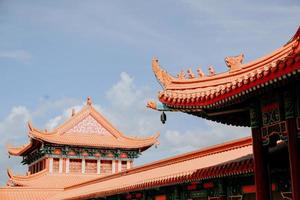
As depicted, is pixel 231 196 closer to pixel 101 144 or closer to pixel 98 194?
pixel 98 194

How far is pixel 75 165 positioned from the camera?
118 ft

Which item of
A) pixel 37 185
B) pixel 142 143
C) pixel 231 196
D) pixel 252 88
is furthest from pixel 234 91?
pixel 142 143

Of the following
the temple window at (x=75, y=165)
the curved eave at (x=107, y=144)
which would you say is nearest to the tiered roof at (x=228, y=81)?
the curved eave at (x=107, y=144)

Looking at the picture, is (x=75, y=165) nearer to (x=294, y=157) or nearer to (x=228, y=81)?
(x=228, y=81)

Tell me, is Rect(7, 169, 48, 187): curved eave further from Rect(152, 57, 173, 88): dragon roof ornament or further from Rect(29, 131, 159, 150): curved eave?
Rect(152, 57, 173, 88): dragon roof ornament

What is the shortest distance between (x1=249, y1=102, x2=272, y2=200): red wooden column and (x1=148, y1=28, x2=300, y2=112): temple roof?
0.58 metres

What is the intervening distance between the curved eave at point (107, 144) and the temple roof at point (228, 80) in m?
24.1

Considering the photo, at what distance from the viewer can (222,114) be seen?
11617 mm

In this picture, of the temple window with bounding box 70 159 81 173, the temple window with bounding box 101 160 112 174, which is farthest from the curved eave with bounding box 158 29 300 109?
the temple window with bounding box 101 160 112 174

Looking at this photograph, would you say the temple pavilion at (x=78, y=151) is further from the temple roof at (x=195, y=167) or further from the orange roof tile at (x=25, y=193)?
the temple roof at (x=195, y=167)

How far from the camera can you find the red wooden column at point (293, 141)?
29.1 ft

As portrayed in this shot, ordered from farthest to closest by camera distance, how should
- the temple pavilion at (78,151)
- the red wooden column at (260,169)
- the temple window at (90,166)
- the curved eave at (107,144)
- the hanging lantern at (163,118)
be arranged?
the temple window at (90,166) → the curved eave at (107,144) → the temple pavilion at (78,151) → the hanging lantern at (163,118) → the red wooden column at (260,169)

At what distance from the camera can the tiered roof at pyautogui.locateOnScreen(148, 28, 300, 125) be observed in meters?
8.86

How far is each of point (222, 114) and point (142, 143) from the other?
26.9m
